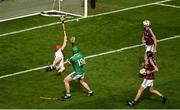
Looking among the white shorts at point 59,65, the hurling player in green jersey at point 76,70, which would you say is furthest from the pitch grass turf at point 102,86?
the hurling player in green jersey at point 76,70

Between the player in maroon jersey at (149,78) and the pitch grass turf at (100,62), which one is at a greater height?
the player in maroon jersey at (149,78)

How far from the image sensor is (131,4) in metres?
35.4

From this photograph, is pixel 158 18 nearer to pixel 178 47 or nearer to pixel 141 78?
pixel 178 47

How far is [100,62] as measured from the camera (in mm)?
26922

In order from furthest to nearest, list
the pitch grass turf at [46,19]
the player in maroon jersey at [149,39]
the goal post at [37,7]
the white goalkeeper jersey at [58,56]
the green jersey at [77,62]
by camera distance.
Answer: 1. the goal post at [37,7]
2. the pitch grass turf at [46,19]
3. the white goalkeeper jersey at [58,56]
4. the player in maroon jersey at [149,39]
5. the green jersey at [77,62]

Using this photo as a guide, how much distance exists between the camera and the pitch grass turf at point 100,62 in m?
22.9

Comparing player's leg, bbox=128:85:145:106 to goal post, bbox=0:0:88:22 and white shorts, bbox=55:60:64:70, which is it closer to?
white shorts, bbox=55:60:64:70

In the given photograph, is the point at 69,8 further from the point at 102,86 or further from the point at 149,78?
the point at 149,78

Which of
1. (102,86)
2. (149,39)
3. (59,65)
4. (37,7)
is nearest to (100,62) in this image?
(59,65)

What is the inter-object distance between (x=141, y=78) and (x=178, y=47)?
164 inches

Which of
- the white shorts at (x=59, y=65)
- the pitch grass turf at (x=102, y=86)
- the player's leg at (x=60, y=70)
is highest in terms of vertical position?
the white shorts at (x=59, y=65)

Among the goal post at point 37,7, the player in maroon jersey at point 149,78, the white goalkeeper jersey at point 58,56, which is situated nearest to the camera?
the player in maroon jersey at point 149,78

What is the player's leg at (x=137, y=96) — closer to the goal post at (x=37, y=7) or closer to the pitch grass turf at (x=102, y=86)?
the pitch grass turf at (x=102, y=86)

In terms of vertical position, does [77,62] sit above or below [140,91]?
above
